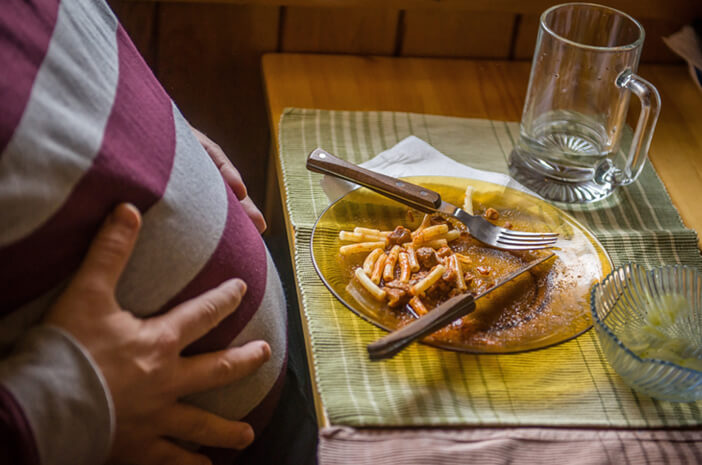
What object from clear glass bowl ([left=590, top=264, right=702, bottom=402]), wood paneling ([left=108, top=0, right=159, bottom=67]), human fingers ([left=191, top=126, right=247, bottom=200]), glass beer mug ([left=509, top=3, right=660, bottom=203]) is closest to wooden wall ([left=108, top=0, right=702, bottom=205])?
wood paneling ([left=108, top=0, right=159, bottom=67])

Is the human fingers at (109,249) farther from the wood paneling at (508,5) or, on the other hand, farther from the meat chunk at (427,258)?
the wood paneling at (508,5)

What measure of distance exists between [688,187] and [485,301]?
0.49 metres

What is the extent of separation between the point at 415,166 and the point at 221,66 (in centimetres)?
46

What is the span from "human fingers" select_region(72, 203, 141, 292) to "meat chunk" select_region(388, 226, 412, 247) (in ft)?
1.23

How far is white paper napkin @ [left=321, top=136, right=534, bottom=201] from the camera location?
950 millimetres

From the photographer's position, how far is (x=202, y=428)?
1.95ft

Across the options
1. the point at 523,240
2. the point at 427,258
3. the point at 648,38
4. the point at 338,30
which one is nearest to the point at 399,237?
the point at 427,258

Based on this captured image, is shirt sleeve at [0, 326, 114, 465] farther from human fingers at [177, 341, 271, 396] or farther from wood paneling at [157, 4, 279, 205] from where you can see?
wood paneling at [157, 4, 279, 205]

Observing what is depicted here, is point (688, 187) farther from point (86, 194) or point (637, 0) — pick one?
point (86, 194)

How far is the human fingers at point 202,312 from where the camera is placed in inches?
21.8

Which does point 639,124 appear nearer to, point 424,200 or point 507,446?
point 424,200

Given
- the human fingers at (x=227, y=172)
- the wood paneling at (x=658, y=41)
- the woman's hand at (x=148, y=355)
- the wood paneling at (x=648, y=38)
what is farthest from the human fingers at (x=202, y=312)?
the wood paneling at (x=658, y=41)

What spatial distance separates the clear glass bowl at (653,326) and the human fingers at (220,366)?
0.34 metres

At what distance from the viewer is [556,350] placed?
0.73 metres
